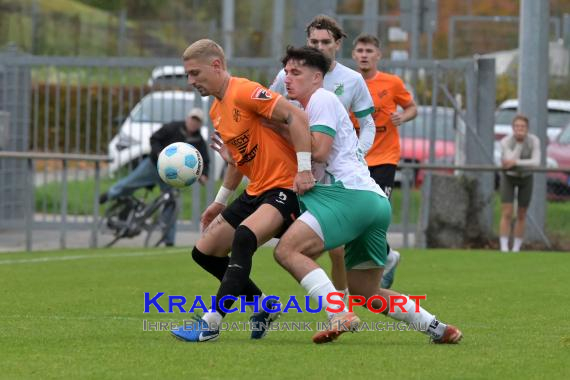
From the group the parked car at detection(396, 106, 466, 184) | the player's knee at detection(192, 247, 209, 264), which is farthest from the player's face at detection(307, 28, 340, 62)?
the parked car at detection(396, 106, 466, 184)

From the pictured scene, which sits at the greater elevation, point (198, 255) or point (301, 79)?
point (301, 79)

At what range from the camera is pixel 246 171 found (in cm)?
901

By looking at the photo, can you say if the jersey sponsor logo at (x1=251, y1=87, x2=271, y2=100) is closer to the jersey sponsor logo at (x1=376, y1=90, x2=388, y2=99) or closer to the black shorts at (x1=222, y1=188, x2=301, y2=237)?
the black shorts at (x1=222, y1=188, x2=301, y2=237)

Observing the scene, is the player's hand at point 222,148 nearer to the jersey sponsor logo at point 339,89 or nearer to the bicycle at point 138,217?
the jersey sponsor logo at point 339,89

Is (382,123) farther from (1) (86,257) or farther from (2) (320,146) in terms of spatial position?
(1) (86,257)

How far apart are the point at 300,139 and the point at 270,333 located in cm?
161

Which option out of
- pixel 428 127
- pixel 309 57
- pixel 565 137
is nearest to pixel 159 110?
pixel 428 127

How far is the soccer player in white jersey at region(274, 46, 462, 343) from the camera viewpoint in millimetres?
8367

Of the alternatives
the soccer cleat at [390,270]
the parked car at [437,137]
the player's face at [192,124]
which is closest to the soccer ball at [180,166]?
the soccer cleat at [390,270]

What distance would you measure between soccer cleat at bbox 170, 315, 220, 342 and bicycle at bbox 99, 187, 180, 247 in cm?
1012

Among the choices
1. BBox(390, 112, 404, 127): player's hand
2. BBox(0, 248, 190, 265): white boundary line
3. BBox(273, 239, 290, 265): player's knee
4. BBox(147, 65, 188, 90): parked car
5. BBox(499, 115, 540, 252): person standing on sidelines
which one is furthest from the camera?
BBox(147, 65, 188, 90): parked car

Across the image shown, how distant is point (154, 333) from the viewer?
9273 mm

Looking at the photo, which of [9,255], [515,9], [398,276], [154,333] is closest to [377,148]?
[398,276]

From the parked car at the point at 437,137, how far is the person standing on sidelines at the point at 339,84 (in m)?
8.64
